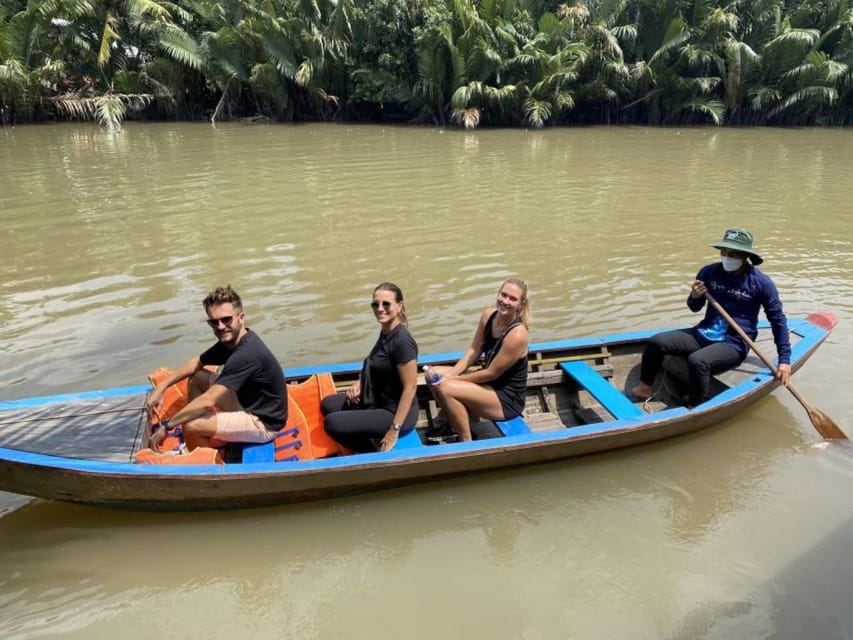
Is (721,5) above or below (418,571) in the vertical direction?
above

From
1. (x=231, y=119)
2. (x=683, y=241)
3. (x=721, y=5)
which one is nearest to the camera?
(x=683, y=241)

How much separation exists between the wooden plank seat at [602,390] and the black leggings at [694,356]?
573 millimetres

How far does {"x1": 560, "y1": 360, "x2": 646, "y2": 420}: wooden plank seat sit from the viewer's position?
17.5 feet

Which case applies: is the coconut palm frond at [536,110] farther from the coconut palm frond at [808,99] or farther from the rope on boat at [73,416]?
the rope on boat at [73,416]

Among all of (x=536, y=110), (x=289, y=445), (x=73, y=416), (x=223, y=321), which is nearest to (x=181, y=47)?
(x=536, y=110)

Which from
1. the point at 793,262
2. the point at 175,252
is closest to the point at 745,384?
the point at 793,262

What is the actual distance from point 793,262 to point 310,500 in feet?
29.7

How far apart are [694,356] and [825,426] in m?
1.30

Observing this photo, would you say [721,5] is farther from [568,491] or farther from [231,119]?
[568,491]

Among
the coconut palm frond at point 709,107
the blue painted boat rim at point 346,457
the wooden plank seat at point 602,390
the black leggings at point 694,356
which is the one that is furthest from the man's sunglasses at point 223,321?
the coconut palm frond at point 709,107

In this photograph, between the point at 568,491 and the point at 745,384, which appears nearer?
the point at 568,491

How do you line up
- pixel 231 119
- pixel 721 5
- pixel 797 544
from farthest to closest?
pixel 231 119 → pixel 721 5 → pixel 797 544

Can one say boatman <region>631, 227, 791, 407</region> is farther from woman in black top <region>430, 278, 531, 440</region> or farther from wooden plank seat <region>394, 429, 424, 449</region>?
wooden plank seat <region>394, 429, 424, 449</region>

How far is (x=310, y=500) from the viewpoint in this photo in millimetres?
4801
